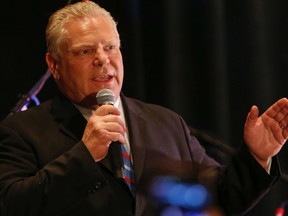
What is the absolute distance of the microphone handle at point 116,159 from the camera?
1746 millimetres

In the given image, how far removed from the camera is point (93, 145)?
5.80 feet

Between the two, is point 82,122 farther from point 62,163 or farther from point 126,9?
point 126,9

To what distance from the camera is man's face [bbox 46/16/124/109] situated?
2031 mm

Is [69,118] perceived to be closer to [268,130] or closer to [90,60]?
[90,60]

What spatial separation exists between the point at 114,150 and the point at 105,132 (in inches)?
4.0

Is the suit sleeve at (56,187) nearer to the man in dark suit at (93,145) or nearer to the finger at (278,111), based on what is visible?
the man in dark suit at (93,145)

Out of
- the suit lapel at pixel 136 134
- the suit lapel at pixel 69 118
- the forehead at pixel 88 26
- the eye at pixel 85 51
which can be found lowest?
the suit lapel at pixel 136 134

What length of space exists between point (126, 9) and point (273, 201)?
1496 mm

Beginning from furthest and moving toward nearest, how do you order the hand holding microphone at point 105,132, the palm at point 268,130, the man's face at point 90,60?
the man's face at point 90,60 → the palm at point 268,130 → the hand holding microphone at point 105,132

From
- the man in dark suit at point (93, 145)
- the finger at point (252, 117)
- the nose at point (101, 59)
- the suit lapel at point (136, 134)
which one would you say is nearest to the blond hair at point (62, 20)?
the man in dark suit at point (93, 145)

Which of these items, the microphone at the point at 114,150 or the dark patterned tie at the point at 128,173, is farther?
the dark patterned tie at the point at 128,173

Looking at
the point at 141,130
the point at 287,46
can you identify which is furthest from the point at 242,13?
the point at 141,130

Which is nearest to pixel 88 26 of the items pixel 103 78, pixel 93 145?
pixel 103 78

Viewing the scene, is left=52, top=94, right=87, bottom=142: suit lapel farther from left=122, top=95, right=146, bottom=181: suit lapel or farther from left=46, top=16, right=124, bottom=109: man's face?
left=122, top=95, right=146, bottom=181: suit lapel
